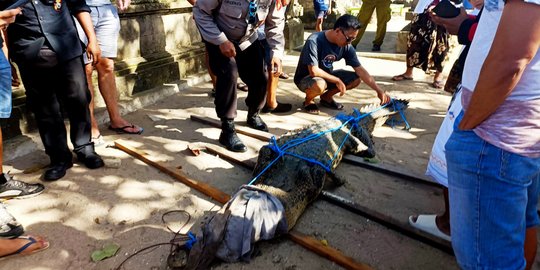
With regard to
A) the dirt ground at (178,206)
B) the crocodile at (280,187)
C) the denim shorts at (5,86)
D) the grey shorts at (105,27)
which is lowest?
the dirt ground at (178,206)

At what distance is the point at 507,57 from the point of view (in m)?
1.11

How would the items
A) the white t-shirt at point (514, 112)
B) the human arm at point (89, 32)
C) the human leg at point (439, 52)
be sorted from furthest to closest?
1. the human leg at point (439, 52)
2. the human arm at point (89, 32)
3. the white t-shirt at point (514, 112)

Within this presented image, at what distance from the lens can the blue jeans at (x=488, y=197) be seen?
48.6 inches

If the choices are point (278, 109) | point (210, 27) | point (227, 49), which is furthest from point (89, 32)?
point (278, 109)

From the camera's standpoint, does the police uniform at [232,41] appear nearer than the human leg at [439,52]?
Yes

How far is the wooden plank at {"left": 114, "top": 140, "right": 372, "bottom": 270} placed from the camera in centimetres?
206

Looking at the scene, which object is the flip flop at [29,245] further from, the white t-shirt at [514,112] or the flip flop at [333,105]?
the flip flop at [333,105]

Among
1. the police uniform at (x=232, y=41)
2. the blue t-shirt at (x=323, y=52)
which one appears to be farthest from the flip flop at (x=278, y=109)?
the police uniform at (x=232, y=41)

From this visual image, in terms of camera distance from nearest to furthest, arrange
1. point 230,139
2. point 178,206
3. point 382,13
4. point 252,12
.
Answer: point 178,206, point 252,12, point 230,139, point 382,13

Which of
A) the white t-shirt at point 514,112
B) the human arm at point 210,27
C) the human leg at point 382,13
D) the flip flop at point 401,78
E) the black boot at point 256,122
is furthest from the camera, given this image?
the human leg at point 382,13

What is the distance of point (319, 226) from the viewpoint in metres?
2.47

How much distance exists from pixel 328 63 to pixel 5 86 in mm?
3307

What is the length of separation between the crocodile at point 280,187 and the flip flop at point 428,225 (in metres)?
0.68

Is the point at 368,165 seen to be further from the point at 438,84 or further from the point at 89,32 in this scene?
the point at 438,84
